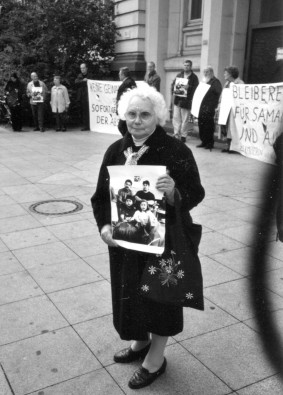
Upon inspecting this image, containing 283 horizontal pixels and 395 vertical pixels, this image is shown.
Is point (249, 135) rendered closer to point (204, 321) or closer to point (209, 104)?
point (209, 104)

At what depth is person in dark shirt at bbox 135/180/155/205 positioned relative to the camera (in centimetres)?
→ 239

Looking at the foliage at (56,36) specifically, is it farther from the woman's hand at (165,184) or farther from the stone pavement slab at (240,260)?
the woman's hand at (165,184)

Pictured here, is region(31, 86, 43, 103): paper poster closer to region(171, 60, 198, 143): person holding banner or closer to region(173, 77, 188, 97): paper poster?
region(171, 60, 198, 143): person holding banner

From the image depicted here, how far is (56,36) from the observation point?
1495 centimetres

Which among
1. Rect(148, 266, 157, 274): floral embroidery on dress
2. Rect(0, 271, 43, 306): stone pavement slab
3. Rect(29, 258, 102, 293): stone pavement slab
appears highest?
Rect(148, 266, 157, 274): floral embroidery on dress

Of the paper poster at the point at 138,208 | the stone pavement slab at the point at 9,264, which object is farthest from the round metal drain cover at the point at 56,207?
the paper poster at the point at 138,208

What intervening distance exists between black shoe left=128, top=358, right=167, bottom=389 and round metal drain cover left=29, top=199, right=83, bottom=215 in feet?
11.4

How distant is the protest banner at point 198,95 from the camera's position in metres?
10.4

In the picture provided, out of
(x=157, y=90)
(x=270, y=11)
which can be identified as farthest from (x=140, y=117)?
(x=270, y=11)

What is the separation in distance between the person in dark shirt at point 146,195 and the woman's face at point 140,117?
31cm

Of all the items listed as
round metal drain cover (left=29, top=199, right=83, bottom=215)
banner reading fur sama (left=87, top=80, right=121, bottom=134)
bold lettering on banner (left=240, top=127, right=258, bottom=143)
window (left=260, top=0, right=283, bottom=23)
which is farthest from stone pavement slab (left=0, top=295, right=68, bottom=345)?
window (left=260, top=0, right=283, bottom=23)

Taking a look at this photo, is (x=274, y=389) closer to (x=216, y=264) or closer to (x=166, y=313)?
(x=166, y=313)

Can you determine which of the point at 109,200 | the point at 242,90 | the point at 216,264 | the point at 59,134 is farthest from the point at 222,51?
the point at 109,200

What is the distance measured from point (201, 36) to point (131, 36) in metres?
2.77
